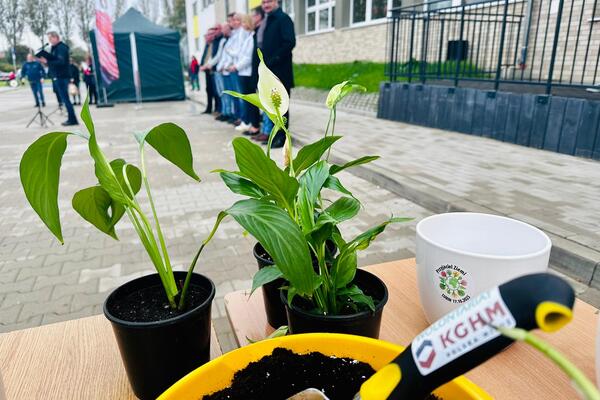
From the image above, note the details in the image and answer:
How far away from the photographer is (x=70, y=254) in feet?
7.96

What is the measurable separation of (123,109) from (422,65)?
23.7ft

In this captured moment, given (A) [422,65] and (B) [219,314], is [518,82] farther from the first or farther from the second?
(B) [219,314]

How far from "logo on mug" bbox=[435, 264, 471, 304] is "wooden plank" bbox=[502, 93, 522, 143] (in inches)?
169

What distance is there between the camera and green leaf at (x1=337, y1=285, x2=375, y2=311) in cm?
59

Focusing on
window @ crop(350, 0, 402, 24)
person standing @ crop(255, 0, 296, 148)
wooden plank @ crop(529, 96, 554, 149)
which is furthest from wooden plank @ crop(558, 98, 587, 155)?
window @ crop(350, 0, 402, 24)

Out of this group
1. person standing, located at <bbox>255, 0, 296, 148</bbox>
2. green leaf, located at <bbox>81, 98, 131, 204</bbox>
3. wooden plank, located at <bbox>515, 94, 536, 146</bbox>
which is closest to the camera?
green leaf, located at <bbox>81, 98, 131, 204</bbox>

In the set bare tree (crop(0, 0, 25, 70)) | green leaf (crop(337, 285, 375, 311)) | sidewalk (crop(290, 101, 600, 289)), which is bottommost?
A: sidewalk (crop(290, 101, 600, 289))

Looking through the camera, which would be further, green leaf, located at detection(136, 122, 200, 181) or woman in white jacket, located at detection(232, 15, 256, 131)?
woman in white jacket, located at detection(232, 15, 256, 131)

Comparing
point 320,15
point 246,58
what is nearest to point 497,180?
point 246,58

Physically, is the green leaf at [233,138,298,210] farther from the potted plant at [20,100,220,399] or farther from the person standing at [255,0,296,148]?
the person standing at [255,0,296,148]

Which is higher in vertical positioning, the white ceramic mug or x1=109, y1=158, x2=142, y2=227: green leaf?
x1=109, y1=158, x2=142, y2=227: green leaf

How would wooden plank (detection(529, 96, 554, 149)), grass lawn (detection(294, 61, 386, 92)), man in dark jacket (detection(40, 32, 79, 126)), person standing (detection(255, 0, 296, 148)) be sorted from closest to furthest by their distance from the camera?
wooden plank (detection(529, 96, 554, 149)), person standing (detection(255, 0, 296, 148)), man in dark jacket (detection(40, 32, 79, 126)), grass lawn (detection(294, 61, 386, 92))

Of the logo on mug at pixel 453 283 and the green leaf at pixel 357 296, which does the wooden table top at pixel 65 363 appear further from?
the logo on mug at pixel 453 283

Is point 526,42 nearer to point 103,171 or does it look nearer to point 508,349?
point 508,349
